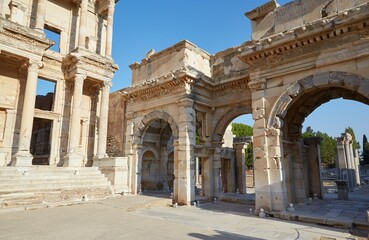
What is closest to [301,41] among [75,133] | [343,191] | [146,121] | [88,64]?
[146,121]

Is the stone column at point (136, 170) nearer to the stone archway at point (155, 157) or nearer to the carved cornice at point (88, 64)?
the stone archway at point (155, 157)

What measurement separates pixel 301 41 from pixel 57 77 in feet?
44.8

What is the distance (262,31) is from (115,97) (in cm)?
1146

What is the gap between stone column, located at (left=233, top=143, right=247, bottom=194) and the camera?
1644 cm

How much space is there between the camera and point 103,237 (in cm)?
531

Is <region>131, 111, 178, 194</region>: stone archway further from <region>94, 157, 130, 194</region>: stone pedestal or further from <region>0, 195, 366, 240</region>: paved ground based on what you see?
<region>0, 195, 366, 240</region>: paved ground

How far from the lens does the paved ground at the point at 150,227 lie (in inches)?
217

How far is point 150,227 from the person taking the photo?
629 centimetres

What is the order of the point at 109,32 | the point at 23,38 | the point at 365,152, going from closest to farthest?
the point at 23,38
the point at 109,32
the point at 365,152

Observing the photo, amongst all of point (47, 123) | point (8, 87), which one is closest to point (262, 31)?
point (8, 87)

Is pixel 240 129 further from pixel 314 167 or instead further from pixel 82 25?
pixel 82 25

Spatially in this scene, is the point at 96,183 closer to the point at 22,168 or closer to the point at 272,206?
the point at 22,168

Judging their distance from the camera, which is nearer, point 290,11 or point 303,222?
point 303,222

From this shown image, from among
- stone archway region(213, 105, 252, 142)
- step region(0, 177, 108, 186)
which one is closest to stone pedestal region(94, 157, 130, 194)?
step region(0, 177, 108, 186)
